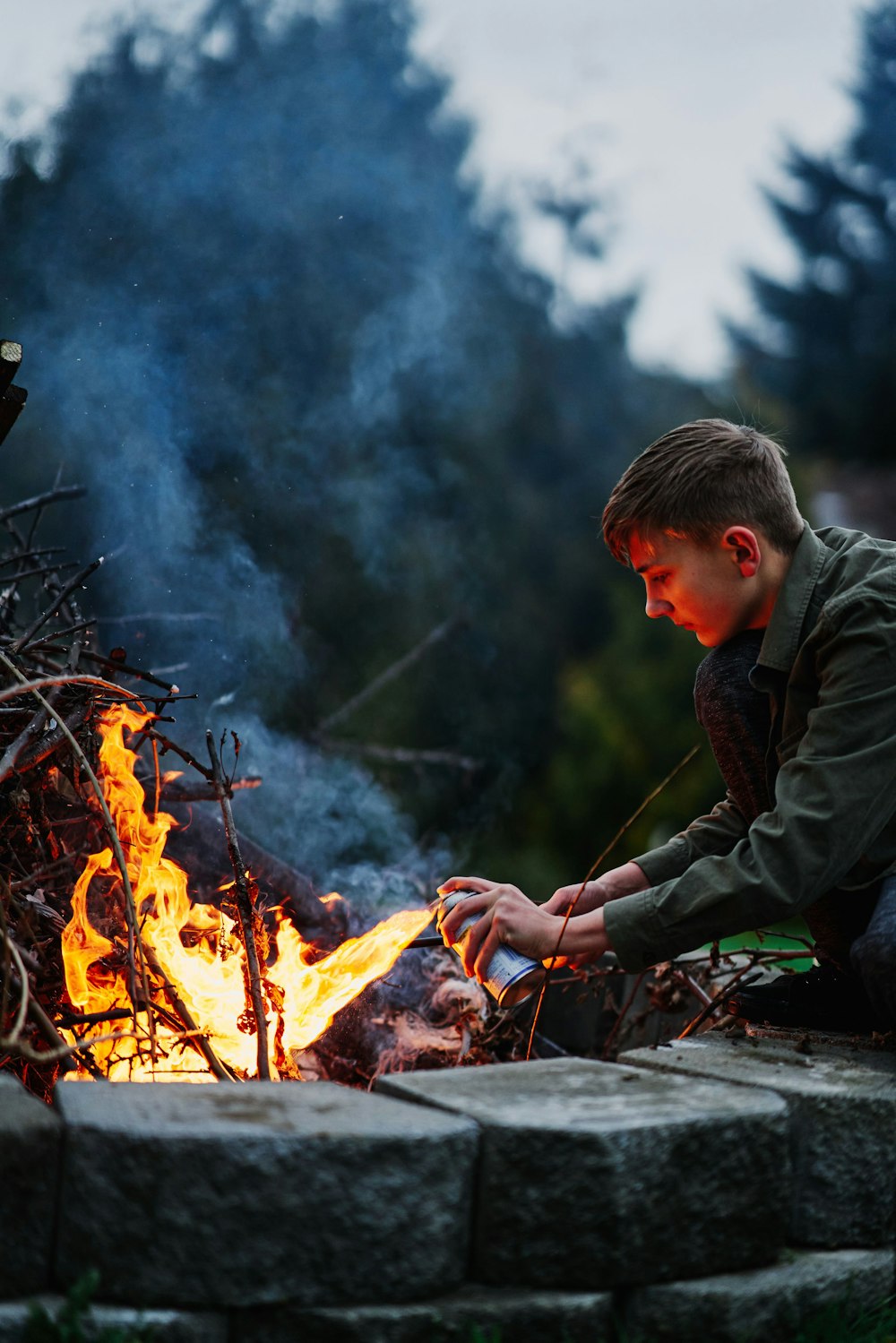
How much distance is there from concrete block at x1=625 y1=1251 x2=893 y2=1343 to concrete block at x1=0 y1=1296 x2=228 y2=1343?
0.60 m

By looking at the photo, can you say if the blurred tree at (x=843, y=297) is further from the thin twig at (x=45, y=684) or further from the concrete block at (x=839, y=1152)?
the concrete block at (x=839, y=1152)

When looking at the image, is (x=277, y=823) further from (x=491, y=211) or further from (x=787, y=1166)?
(x=491, y=211)

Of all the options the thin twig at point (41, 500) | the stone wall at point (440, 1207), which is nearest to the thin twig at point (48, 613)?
the thin twig at point (41, 500)

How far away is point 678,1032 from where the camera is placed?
12.0ft

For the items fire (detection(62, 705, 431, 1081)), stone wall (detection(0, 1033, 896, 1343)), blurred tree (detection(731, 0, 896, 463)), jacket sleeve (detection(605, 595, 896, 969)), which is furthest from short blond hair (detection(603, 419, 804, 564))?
blurred tree (detection(731, 0, 896, 463))

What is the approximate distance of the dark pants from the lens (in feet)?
7.81

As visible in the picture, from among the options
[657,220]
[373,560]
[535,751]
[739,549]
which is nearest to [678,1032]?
[739,549]

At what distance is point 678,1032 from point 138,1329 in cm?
234

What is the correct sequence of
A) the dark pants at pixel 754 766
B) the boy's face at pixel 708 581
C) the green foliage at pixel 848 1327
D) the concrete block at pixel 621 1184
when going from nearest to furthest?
the concrete block at pixel 621 1184, the green foliage at pixel 848 1327, the dark pants at pixel 754 766, the boy's face at pixel 708 581

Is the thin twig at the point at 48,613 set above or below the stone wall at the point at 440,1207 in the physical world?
above

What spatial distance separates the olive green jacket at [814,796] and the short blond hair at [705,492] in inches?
8.3

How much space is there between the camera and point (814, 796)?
86.9 inches

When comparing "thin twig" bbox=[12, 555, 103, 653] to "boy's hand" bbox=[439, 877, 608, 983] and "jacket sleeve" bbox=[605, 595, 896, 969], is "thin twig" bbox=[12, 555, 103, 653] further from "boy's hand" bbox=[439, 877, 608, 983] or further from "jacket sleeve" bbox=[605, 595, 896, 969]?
"jacket sleeve" bbox=[605, 595, 896, 969]

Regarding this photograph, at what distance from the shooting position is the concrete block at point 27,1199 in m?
1.60
